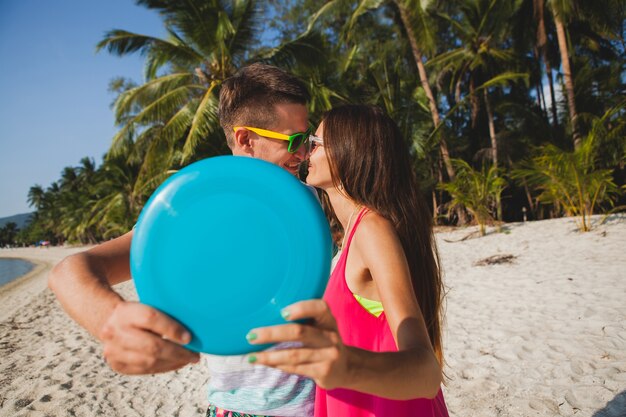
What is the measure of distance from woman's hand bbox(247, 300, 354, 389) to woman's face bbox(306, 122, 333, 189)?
809mm

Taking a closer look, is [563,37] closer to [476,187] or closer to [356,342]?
[476,187]

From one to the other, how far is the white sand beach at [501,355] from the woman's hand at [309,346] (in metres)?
3.22

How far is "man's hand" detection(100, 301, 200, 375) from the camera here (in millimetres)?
569

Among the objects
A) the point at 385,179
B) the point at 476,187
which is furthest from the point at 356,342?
the point at 476,187

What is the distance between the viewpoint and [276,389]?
3.60 ft

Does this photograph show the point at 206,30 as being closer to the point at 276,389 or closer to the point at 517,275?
the point at 517,275

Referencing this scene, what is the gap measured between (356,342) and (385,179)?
1.77 ft

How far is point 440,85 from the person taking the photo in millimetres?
19375

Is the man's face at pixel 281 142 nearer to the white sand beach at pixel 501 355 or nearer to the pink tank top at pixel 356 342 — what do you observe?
the pink tank top at pixel 356 342

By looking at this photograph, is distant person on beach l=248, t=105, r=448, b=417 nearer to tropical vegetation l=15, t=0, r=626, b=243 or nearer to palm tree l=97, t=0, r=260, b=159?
tropical vegetation l=15, t=0, r=626, b=243

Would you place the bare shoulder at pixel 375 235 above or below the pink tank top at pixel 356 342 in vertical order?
above

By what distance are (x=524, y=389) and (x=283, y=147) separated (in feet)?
11.1

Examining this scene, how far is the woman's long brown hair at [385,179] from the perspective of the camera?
1131 millimetres

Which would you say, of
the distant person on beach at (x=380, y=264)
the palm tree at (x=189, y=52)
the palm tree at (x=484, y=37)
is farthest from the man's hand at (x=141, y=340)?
the palm tree at (x=484, y=37)
